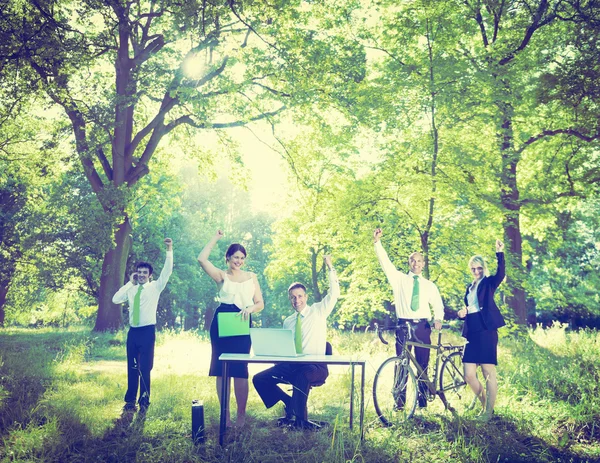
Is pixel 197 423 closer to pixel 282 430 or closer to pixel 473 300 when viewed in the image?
pixel 282 430

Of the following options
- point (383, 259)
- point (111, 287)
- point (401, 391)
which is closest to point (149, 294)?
point (383, 259)

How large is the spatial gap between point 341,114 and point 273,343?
36.4ft

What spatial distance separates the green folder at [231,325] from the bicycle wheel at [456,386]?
8.95 ft

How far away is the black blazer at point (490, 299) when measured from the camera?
674 centimetres

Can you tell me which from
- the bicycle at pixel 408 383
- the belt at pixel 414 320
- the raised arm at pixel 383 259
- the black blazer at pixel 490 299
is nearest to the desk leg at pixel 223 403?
the bicycle at pixel 408 383

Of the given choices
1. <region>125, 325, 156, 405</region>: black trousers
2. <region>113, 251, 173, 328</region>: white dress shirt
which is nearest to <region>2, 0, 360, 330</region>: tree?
<region>113, 251, 173, 328</region>: white dress shirt

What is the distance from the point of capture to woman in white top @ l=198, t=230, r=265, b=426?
6055mm

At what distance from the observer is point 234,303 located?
20.2 feet

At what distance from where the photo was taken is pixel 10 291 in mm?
30938

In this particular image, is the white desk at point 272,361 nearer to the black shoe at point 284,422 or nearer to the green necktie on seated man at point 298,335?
the green necktie on seated man at point 298,335

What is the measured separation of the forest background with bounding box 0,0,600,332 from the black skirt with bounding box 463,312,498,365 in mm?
4778

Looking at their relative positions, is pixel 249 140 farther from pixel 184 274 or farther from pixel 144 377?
pixel 184 274

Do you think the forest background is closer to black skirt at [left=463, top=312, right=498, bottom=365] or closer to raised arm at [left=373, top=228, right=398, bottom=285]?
raised arm at [left=373, top=228, right=398, bottom=285]

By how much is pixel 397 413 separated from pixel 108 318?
13.1 metres
